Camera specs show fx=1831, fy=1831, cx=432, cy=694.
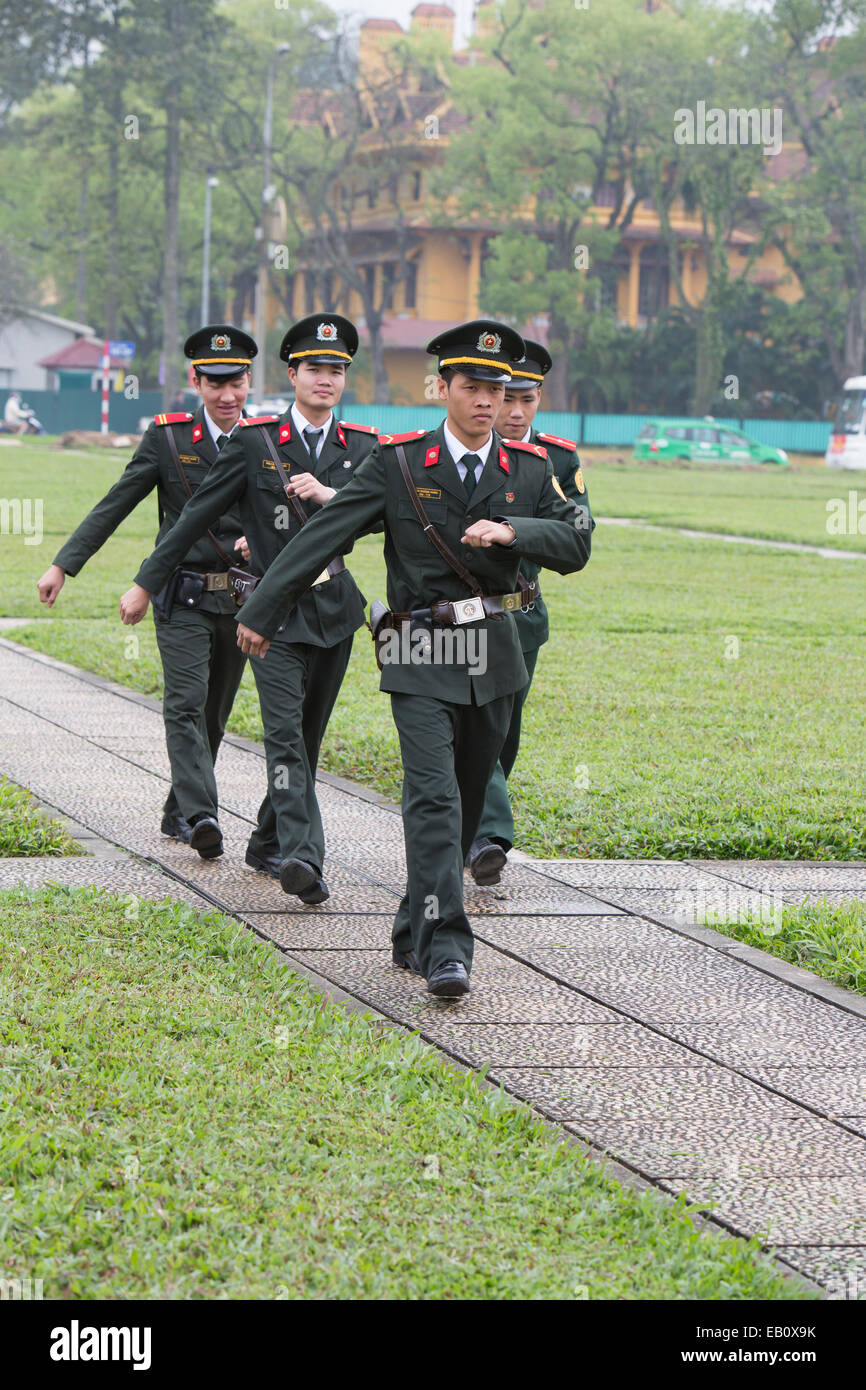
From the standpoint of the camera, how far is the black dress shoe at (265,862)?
6.29 metres

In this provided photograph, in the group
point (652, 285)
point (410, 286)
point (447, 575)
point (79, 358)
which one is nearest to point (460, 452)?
point (447, 575)

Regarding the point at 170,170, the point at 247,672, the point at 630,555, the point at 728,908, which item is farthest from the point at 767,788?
the point at 170,170

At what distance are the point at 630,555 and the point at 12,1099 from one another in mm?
16340

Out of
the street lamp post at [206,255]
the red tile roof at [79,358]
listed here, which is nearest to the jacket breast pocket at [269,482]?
the street lamp post at [206,255]

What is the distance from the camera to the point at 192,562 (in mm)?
6617

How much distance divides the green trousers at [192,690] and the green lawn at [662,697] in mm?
1265

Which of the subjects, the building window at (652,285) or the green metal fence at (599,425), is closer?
the green metal fence at (599,425)

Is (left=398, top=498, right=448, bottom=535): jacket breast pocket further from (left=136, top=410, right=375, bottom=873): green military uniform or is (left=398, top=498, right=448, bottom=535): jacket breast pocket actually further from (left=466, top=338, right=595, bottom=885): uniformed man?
(left=466, top=338, right=595, bottom=885): uniformed man

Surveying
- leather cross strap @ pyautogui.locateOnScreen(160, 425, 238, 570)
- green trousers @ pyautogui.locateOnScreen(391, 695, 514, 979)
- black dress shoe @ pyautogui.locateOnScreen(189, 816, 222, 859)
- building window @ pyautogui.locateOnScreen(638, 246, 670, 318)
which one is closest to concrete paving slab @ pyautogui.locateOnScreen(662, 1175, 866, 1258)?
green trousers @ pyautogui.locateOnScreen(391, 695, 514, 979)

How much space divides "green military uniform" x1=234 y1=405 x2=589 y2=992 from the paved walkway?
368mm

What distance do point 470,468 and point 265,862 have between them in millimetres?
1781

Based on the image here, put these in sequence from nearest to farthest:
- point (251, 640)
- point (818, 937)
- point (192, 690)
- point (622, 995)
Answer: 1. point (622, 995)
2. point (251, 640)
3. point (818, 937)
4. point (192, 690)

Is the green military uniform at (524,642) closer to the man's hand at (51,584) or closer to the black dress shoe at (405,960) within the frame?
the black dress shoe at (405,960)

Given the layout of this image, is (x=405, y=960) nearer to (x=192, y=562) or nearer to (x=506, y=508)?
(x=506, y=508)
